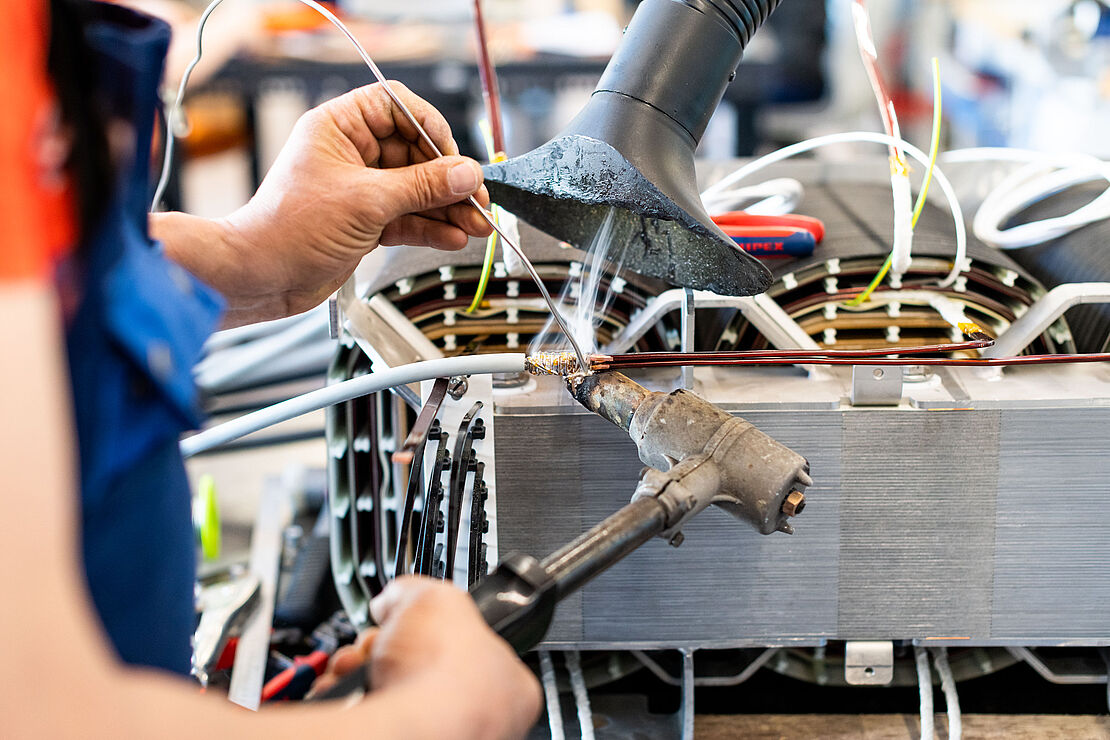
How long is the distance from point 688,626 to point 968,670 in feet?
1.03

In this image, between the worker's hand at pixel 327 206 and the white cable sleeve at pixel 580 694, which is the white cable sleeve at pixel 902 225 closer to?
the worker's hand at pixel 327 206

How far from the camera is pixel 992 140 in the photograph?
353 centimetres

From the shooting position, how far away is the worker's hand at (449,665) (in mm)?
460

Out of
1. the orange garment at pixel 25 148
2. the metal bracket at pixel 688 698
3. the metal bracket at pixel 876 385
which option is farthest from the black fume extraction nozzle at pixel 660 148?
the orange garment at pixel 25 148

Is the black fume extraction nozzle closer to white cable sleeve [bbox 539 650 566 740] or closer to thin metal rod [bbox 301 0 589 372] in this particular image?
thin metal rod [bbox 301 0 589 372]

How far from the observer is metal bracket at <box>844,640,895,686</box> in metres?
0.99

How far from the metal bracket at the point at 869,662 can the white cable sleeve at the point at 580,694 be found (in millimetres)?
260

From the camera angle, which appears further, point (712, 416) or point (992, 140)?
point (992, 140)

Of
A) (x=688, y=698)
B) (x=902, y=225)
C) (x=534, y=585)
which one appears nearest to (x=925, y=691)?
(x=688, y=698)

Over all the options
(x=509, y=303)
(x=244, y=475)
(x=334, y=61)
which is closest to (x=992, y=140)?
(x=334, y=61)

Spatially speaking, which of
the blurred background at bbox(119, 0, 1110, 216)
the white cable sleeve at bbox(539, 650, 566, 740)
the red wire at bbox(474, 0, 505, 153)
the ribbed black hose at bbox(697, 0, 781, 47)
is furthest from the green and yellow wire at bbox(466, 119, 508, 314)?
the blurred background at bbox(119, 0, 1110, 216)

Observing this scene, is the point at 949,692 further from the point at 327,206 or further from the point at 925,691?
the point at 327,206

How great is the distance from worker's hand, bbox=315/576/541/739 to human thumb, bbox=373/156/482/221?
458 mm

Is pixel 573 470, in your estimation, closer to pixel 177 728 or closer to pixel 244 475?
pixel 177 728
